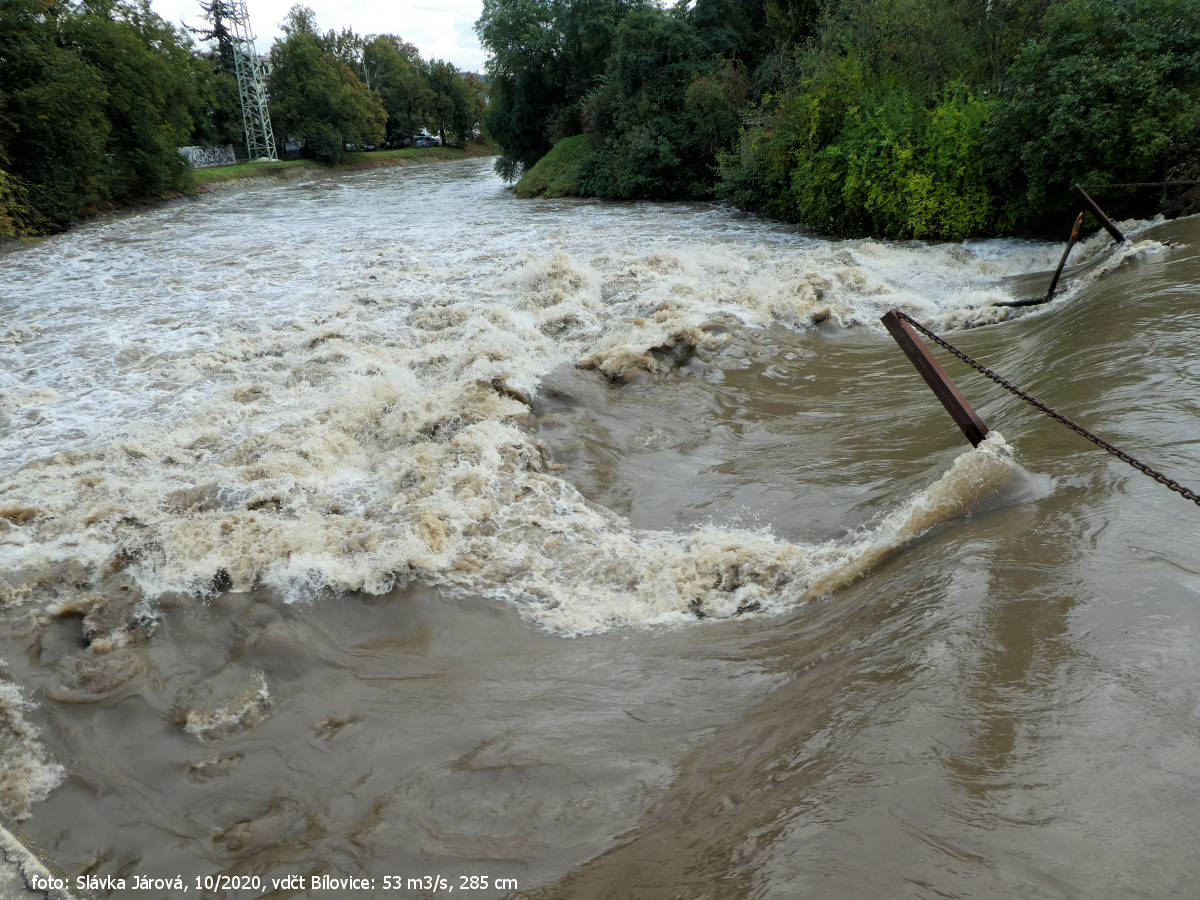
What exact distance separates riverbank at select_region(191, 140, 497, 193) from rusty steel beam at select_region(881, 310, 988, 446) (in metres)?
36.4

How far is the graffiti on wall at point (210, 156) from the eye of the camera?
45562 mm

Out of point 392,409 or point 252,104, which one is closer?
point 392,409

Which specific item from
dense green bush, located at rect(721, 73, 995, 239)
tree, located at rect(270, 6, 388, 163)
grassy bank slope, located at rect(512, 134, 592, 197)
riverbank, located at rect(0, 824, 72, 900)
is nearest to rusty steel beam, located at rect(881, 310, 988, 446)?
riverbank, located at rect(0, 824, 72, 900)

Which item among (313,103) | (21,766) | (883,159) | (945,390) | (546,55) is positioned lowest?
(21,766)

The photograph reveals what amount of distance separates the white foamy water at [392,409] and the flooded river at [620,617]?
44mm

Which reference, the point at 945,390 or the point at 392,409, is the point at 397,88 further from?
the point at 945,390

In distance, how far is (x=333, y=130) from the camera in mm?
52938

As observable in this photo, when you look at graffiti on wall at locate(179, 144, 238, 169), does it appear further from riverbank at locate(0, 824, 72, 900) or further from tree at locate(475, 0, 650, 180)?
riverbank at locate(0, 824, 72, 900)

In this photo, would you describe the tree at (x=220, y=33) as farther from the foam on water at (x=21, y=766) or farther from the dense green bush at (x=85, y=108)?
the foam on water at (x=21, y=766)

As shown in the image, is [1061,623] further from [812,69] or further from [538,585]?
[812,69]

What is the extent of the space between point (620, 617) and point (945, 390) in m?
2.30

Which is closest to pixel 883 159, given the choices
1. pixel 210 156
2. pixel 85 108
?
pixel 85 108

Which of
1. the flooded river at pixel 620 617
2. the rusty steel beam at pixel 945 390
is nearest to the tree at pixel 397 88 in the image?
the flooded river at pixel 620 617

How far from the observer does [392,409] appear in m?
6.95
